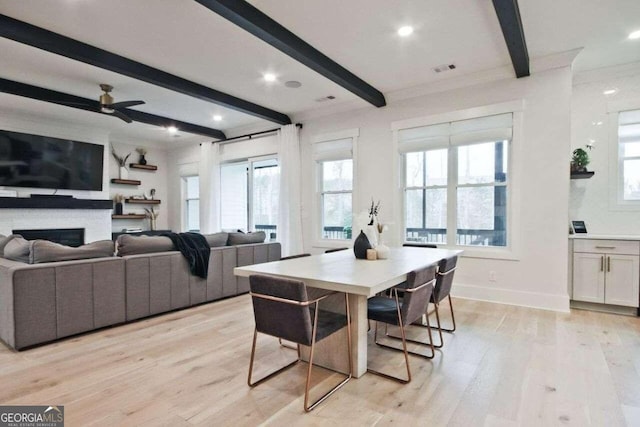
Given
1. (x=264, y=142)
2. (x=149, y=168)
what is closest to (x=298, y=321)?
(x=264, y=142)

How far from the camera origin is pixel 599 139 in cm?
416

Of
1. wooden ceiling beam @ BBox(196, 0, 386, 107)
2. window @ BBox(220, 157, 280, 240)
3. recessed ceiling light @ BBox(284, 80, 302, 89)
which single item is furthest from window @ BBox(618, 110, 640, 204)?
window @ BBox(220, 157, 280, 240)

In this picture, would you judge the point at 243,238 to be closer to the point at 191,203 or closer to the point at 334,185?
the point at 334,185

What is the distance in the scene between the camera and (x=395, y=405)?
1967 mm

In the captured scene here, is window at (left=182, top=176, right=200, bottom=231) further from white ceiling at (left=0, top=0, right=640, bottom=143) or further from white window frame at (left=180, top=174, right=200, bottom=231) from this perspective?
white ceiling at (left=0, top=0, right=640, bottom=143)

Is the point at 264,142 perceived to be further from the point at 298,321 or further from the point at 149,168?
the point at 298,321

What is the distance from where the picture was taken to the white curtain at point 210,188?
704 cm

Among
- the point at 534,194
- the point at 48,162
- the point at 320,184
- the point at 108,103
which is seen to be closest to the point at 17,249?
the point at 108,103

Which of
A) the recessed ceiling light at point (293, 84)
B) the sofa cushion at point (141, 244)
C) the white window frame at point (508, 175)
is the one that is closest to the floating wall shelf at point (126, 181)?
the sofa cushion at point (141, 244)

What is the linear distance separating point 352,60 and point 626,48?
286cm

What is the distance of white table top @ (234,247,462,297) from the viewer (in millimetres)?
1963

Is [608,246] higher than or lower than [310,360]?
higher

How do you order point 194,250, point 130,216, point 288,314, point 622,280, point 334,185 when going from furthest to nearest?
point 130,216 < point 334,185 < point 194,250 < point 622,280 < point 288,314

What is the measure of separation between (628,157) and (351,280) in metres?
4.21
